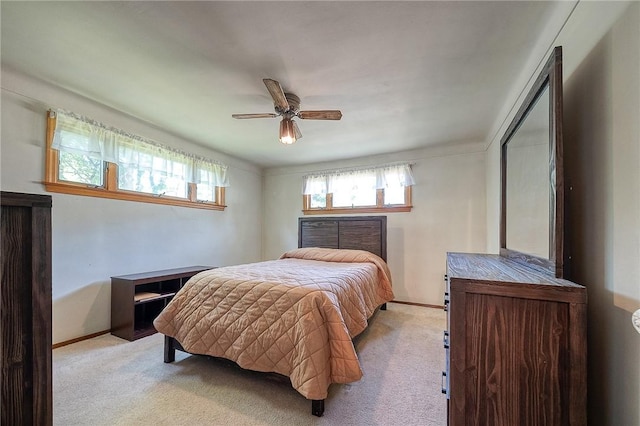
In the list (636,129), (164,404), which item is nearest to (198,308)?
(164,404)

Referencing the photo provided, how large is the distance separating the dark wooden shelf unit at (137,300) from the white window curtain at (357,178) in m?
2.46

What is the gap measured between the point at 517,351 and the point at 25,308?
1659 millimetres

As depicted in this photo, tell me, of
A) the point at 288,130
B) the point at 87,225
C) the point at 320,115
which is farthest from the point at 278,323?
the point at 87,225

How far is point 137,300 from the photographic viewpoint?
2689mm

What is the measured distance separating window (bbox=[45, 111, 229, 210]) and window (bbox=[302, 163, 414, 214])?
5.59 ft

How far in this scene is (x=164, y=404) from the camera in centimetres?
167

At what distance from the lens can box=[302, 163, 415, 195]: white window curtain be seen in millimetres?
3975

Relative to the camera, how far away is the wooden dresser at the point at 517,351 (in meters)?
0.84

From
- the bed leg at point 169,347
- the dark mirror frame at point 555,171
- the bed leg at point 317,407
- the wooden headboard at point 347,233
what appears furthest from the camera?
the wooden headboard at point 347,233

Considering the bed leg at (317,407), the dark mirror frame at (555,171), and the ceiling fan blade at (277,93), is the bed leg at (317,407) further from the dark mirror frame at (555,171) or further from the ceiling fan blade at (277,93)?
the ceiling fan blade at (277,93)

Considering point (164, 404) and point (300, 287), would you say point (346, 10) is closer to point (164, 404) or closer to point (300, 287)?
point (300, 287)

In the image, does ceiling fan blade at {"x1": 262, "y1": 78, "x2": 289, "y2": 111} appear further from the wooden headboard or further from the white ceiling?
the wooden headboard

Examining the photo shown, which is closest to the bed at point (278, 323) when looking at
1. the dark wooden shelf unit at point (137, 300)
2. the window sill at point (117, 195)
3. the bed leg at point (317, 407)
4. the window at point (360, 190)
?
the bed leg at point (317, 407)

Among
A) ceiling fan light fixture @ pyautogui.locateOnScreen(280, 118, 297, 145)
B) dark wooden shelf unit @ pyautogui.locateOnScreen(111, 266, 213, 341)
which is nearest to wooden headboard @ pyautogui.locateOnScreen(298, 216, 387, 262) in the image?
dark wooden shelf unit @ pyautogui.locateOnScreen(111, 266, 213, 341)
